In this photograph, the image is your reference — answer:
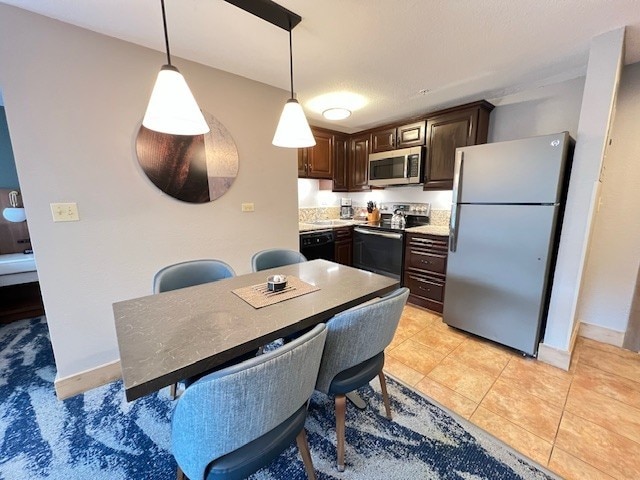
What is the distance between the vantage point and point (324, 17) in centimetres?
149

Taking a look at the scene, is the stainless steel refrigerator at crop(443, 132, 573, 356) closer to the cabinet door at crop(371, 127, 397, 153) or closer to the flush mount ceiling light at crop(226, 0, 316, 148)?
the cabinet door at crop(371, 127, 397, 153)

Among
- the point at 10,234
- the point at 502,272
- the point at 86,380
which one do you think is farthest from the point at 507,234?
the point at 10,234

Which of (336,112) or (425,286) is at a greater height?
(336,112)

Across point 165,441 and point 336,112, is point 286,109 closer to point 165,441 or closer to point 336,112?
point 336,112

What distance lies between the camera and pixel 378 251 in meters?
3.38

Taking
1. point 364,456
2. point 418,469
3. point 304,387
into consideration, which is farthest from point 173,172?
point 418,469

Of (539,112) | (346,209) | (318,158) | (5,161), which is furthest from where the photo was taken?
(346,209)

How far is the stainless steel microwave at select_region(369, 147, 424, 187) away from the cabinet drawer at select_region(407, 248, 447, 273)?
90cm

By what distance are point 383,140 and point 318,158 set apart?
92 centimetres

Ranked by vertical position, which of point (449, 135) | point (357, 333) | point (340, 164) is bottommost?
point (357, 333)

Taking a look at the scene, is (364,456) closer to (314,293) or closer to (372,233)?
(314,293)

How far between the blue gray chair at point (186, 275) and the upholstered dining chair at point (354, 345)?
1.00 metres

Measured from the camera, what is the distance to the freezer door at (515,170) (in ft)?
5.99

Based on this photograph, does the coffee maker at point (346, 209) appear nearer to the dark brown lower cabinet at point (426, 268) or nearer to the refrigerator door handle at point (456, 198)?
the dark brown lower cabinet at point (426, 268)
